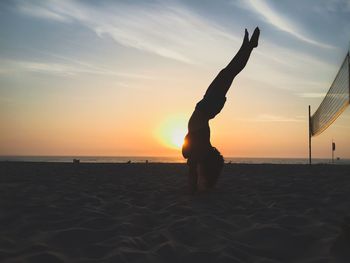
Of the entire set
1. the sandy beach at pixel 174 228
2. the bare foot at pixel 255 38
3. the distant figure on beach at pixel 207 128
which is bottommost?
the sandy beach at pixel 174 228

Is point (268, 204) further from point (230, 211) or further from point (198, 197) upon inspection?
point (198, 197)

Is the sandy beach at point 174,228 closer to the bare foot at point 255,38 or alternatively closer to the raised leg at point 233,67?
the raised leg at point 233,67

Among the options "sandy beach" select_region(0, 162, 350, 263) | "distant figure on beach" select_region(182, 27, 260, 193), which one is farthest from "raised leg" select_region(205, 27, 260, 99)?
"sandy beach" select_region(0, 162, 350, 263)

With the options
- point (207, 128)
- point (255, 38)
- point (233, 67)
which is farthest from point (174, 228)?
point (255, 38)

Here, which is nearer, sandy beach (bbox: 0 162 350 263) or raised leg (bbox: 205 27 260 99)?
sandy beach (bbox: 0 162 350 263)

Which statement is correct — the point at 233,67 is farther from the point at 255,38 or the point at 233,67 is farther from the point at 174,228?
the point at 174,228

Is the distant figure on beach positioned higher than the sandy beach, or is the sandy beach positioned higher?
the distant figure on beach

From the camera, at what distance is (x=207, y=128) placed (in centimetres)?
598

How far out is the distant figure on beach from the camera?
5.49 metres

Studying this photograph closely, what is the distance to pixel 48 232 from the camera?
11.0ft

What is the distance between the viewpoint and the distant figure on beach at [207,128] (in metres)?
5.49

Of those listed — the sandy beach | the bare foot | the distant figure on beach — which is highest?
the bare foot

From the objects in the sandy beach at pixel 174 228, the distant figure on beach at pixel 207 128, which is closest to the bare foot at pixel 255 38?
the distant figure on beach at pixel 207 128

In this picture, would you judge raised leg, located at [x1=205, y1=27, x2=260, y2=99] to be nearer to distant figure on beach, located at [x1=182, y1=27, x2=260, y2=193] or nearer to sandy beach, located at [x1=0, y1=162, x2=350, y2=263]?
distant figure on beach, located at [x1=182, y1=27, x2=260, y2=193]
